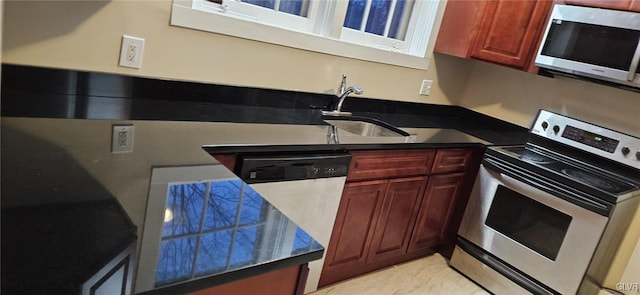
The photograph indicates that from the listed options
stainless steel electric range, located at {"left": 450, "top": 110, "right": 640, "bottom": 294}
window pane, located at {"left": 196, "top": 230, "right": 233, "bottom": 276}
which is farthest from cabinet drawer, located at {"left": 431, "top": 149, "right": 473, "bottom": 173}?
window pane, located at {"left": 196, "top": 230, "right": 233, "bottom": 276}

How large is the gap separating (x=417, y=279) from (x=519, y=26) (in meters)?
1.61

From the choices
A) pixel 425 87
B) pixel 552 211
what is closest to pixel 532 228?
pixel 552 211

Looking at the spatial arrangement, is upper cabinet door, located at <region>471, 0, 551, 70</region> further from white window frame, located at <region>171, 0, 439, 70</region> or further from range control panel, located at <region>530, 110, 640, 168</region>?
range control panel, located at <region>530, 110, 640, 168</region>

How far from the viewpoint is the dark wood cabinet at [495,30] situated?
105 inches

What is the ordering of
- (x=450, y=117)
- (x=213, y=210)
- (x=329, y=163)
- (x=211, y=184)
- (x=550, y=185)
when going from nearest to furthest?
(x=213, y=210) → (x=211, y=184) → (x=329, y=163) → (x=550, y=185) → (x=450, y=117)

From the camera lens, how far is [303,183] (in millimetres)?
1938

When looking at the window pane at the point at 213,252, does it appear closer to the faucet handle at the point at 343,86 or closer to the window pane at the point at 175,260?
the window pane at the point at 175,260

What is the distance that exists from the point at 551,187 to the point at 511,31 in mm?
976

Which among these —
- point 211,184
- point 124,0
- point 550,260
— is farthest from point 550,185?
point 124,0

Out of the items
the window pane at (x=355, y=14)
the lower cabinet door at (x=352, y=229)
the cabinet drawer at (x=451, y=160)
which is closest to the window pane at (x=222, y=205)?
the lower cabinet door at (x=352, y=229)

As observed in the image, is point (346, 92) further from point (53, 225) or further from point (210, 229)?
point (53, 225)

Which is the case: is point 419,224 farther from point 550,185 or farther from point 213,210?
point 213,210

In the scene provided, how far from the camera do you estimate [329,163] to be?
198 cm

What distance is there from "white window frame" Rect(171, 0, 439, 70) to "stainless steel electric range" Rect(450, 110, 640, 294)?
32.8 inches
